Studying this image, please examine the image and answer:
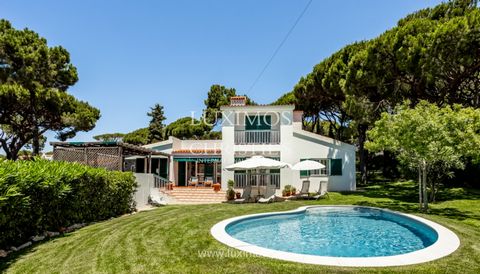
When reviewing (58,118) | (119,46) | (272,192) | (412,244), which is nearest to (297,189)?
(272,192)

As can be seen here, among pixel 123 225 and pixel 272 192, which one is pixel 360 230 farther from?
pixel 123 225

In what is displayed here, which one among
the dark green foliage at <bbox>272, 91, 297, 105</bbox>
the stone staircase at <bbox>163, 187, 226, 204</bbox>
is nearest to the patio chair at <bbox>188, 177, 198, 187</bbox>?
the stone staircase at <bbox>163, 187, 226, 204</bbox>

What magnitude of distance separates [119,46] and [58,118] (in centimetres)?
1461

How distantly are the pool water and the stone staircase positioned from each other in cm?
801

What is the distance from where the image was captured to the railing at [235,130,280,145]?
90.8 ft

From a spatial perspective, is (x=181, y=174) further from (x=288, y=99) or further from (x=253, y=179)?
(x=288, y=99)

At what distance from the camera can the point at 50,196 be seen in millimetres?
10797

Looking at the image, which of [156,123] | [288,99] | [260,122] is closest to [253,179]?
[260,122]

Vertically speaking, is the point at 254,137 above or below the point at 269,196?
above

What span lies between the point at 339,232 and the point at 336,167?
14.7 metres

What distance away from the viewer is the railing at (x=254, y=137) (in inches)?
1090

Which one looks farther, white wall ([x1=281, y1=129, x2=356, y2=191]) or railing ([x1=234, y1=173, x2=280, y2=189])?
white wall ([x1=281, y1=129, x2=356, y2=191])

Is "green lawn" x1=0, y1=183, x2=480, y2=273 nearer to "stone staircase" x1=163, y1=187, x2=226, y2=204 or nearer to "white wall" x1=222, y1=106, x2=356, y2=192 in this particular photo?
"stone staircase" x1=163, y1=187, x2=226, y2=204

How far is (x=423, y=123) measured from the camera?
15.2m
